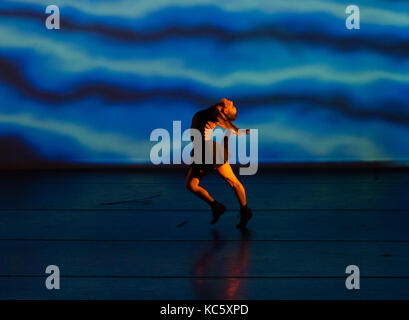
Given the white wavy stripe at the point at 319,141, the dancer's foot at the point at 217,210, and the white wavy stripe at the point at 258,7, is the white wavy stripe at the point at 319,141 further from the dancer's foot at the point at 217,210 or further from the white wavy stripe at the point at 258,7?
the dancer's foot at the point at 217,210

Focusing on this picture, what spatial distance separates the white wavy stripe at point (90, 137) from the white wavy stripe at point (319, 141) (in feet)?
4.79

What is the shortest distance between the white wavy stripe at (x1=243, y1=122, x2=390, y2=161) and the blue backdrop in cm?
1

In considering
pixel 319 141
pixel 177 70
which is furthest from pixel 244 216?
pixel 177 70

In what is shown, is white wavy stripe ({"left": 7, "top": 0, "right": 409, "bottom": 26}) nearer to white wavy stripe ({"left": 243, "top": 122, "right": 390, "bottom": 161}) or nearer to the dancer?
white wavy stripe ({"left": 243, "top": 122, "right": 390, "bottom": 161})

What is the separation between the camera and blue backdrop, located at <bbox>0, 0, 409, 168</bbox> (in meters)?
10.4

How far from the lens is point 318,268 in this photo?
508 centimetres

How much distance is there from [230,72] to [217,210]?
4238mm

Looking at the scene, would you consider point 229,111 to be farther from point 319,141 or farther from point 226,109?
point 319,141

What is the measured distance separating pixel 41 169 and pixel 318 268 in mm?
6171

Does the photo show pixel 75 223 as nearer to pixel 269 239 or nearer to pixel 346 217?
pixel 269 239

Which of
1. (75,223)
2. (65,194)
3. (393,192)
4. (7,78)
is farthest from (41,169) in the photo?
(393,192)
